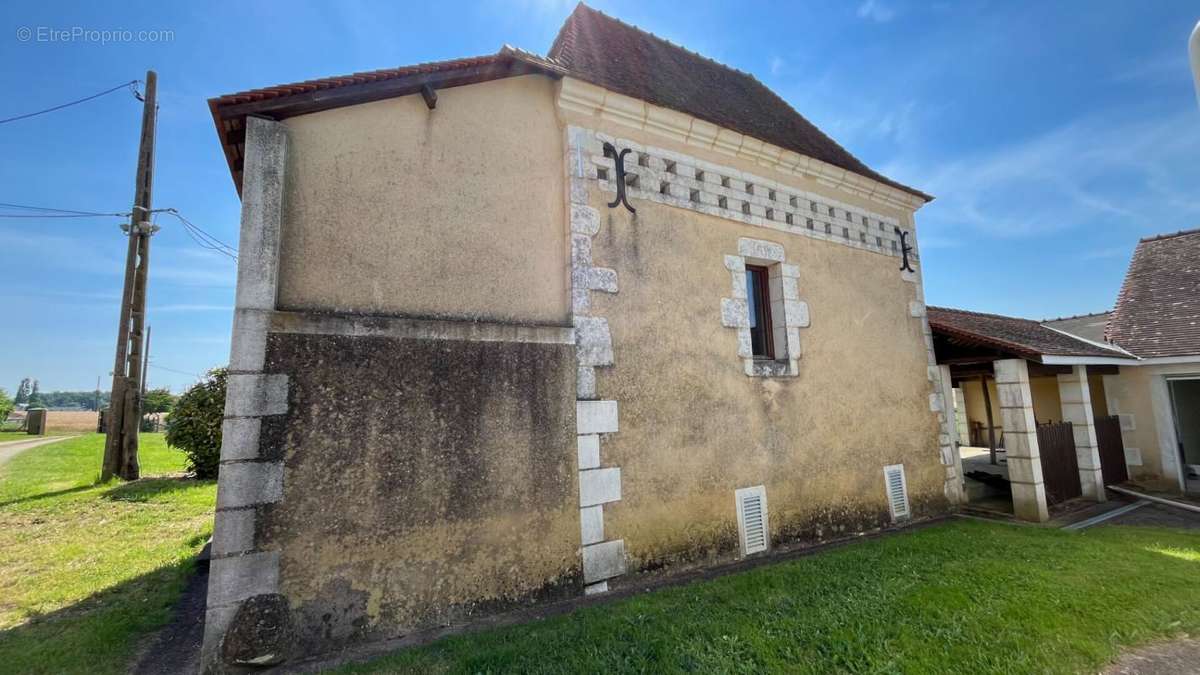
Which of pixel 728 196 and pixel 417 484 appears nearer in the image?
pixel 417 484

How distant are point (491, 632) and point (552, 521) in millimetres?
959

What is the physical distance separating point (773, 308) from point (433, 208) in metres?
4.18

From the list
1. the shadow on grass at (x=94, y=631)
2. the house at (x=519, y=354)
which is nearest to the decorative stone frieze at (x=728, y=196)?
the house at (x=519, y=354)

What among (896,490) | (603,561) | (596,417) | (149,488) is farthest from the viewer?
(149,488)

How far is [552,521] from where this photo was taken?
13.9ft

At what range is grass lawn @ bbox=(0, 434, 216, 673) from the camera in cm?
349

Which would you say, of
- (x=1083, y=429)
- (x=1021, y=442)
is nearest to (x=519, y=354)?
(x=1021, y=442)

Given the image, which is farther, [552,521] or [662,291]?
[662,291]

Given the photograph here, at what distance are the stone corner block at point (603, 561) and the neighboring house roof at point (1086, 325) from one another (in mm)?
11747

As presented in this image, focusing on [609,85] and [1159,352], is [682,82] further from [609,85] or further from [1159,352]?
[1159,352]

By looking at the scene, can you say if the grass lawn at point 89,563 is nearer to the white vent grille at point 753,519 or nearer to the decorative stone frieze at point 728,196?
the decorative stone frieze at point 728,196

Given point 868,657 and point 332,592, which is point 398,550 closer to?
point 332,592

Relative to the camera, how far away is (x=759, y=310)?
6.24 metres

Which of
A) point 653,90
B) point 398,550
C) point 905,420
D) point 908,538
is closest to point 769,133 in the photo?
point 653,90
